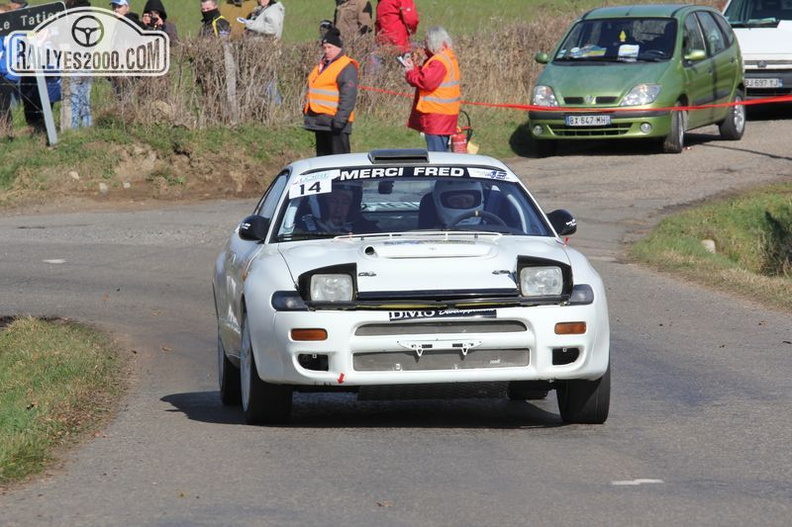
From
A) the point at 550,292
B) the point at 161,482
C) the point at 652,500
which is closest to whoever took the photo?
the point at 652,500

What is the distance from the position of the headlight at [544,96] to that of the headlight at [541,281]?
47.4 feet

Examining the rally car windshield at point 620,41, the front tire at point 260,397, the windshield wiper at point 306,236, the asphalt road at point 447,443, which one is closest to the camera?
the asphalt road at point 447,443

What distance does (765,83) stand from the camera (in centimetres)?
2602

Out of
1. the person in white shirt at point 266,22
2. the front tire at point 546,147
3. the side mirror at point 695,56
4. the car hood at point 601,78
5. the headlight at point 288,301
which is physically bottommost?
the front tire at point 546,147

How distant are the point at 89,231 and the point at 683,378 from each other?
1023 cm

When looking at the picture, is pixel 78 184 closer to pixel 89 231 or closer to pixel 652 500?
pixel 89 231

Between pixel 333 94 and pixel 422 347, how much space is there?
10.2 m

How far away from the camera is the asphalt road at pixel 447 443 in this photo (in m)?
6.43

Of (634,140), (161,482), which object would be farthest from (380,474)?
(634,140)

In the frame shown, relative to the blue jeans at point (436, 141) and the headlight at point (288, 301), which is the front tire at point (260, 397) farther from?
the blue jeans at point (436, 141)

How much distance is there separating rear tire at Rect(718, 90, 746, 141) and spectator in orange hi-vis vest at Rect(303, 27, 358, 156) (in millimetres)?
8386

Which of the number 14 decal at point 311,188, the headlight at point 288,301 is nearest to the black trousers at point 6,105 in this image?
the number 14 decal at point 311,188

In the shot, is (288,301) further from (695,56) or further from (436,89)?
(695,56)

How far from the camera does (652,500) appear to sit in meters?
6.55
